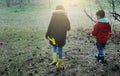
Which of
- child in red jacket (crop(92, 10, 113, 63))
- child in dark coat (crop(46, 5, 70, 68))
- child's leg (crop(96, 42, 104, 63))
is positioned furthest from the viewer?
child's leg (crop(96, 42, 104, 63))

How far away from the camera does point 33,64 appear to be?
8797 millimetres

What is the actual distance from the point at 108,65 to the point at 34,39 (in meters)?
6.02

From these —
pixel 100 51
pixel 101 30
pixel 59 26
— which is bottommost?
pixel 100 51

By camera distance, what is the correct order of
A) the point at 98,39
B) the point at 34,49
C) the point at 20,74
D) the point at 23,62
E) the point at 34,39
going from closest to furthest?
1. the point at 20,74
2. the point at 98,39
3. the point at 23,62
4. the point at 34,49
5. the point at 34,39

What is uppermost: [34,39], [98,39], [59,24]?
[59,24]

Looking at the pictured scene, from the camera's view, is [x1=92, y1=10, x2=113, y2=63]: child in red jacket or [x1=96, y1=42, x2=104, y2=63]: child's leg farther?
[x1=96, y1=42, x2=104, y2=63]: child's leg

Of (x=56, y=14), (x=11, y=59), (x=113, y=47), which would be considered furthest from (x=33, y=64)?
(x=113, y=47)

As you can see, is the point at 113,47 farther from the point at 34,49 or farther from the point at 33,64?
the point at 33,64

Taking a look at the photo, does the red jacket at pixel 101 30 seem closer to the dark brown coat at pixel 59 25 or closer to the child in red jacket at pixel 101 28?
the child in red jacket at pixel 101 28

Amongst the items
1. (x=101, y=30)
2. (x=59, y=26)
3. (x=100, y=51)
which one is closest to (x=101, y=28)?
(x=101, y=30)

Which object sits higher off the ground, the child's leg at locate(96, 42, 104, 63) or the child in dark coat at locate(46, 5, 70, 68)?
the child in dark coat at locate(46, 5, 70, 68)

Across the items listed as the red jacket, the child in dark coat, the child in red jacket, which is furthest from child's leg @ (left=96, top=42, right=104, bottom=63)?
the child in dark coat

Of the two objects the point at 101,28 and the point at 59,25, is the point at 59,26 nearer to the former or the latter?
the point at 59,25

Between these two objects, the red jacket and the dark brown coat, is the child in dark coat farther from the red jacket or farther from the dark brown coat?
the red jacket
